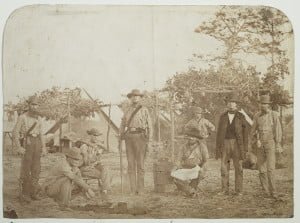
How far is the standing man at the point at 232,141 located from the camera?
448cm

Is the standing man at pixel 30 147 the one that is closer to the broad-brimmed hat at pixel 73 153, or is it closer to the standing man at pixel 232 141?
the broad-brimmed hat at pixel 73 153

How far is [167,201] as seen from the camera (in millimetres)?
4457

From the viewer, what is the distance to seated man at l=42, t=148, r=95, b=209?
4449mm

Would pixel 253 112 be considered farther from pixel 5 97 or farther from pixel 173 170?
pixel 5 97

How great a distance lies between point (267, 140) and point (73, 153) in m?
1.85

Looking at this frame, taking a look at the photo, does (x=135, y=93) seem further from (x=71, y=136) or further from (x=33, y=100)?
(x=33, y=100)

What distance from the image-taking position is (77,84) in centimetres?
446

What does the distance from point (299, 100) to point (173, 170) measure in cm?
137

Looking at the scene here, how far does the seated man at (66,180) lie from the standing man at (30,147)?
132 millimetres

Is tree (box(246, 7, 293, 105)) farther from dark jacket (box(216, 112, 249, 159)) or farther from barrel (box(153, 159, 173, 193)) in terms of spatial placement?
barrel (box(153, 159, 173, 193))

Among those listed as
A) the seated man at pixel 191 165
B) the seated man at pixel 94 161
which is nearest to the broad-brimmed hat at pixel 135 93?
the seated man at pixel 94 161

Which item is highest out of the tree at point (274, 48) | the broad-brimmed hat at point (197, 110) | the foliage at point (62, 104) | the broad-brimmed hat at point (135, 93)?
the tree at point (274, 48)

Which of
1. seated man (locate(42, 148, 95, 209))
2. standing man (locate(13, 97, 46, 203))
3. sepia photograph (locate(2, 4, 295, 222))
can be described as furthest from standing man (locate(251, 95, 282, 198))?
standing man (locate(13, 97, 46, 203))

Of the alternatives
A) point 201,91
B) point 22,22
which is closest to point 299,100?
point 201,91
